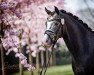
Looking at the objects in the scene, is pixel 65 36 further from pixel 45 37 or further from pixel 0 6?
pixel 0 6

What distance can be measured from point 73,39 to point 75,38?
0.19 ft

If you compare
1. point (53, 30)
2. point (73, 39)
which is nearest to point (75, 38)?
point (73, 39)

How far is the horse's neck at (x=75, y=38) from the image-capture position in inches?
299

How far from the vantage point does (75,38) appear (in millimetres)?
7652

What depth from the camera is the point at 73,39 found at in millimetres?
7621

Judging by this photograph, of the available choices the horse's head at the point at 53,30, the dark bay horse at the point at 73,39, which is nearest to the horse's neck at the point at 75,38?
the dark bay horse at the point at 73,39

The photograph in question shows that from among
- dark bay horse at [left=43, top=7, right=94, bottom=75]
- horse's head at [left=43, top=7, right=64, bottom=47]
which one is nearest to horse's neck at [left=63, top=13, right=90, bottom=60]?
dark bay horse at [left=43, top=7, right=94, bottom=75]

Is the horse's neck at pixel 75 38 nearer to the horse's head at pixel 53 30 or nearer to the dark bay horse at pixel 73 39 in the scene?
the dark bay horse at pixel 73 39

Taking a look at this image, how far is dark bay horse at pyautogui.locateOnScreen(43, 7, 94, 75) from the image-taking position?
7.52 meters

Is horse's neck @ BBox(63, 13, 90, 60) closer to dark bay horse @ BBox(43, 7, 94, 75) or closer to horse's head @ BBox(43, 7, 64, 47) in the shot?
dark bay horse @ BBox(43, 7, 94, 75)

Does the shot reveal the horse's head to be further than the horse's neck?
No

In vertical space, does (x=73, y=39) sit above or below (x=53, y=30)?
below

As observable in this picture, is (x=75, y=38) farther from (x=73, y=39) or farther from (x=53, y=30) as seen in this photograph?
(x=53, y=30)

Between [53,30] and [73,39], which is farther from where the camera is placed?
[73,39]
